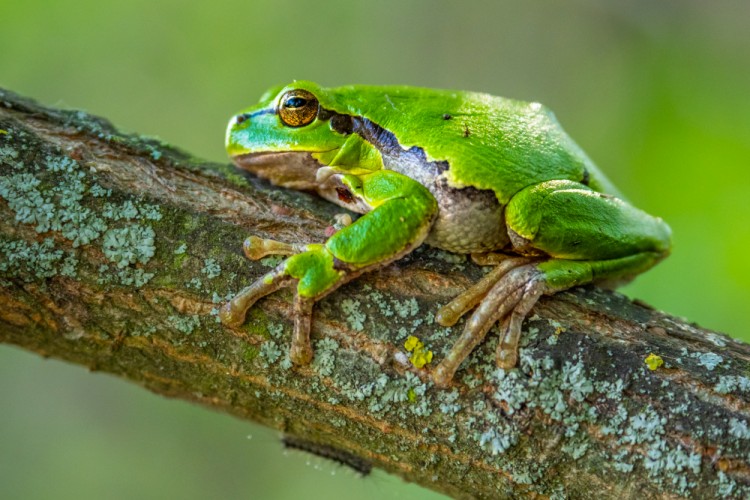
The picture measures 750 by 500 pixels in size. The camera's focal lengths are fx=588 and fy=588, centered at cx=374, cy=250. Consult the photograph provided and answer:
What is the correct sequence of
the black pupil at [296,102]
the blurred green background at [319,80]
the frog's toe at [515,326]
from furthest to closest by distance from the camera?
1. the blurred green background at [319,80]
2. the black pupil at [296,102]
3. the frog's toe at [515,326]

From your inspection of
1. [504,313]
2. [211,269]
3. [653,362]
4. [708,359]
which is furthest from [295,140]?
[708,359]

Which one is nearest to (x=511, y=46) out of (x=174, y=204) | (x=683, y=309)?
(x=683, y=309)

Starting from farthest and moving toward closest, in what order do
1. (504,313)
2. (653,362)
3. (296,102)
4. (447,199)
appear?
(296,102) < (447,199) < (504,313) < (653,362)

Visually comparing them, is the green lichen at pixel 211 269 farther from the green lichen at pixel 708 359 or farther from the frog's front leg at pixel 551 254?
the green lichen at pixel 708 359

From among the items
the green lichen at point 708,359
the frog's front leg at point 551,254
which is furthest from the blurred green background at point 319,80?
the green lichen at point 708,359

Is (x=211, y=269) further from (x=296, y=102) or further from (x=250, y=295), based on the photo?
(x=296, y=102)

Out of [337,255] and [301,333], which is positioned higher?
[337,255]
